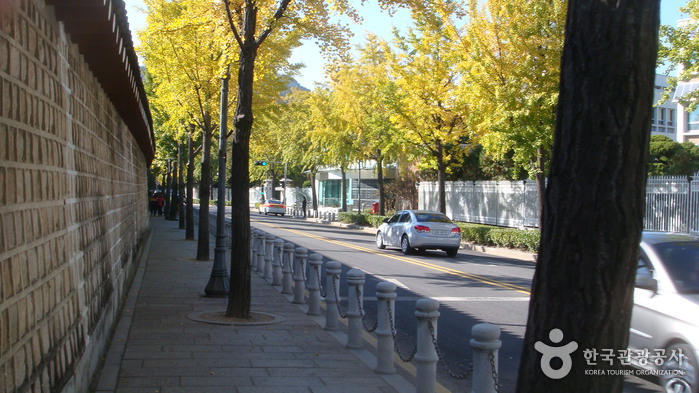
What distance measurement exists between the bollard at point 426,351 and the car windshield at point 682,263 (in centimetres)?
260

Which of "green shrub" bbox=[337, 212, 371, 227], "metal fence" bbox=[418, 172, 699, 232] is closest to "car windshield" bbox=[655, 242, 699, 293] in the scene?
"metal fence" bbox=[418, 172, 699, 232]

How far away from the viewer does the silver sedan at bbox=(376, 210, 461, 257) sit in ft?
78.2

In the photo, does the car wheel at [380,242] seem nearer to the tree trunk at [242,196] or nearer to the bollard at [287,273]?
the bollard at [287,273]

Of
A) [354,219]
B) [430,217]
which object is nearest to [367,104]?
[354,219]

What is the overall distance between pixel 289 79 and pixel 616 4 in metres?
23.9

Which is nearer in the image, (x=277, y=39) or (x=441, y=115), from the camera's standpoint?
(x=277, y=39)

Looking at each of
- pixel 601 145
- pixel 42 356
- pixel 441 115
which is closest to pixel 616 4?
pixel 601 145

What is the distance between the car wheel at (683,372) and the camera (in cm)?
651

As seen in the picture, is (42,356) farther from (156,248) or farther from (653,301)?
(156,248)

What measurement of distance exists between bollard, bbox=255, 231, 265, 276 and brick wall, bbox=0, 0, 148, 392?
990 centimetres

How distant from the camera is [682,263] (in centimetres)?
776

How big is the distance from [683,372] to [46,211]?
550 cm

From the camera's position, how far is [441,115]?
30062 mm

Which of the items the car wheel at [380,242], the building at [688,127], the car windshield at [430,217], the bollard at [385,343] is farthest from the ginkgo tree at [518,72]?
the building at [688,127]
